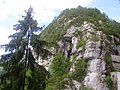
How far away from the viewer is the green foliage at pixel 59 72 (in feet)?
155

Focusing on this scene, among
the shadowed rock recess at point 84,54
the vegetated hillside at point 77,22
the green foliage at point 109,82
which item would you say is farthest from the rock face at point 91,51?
the vegetated hillside at point 77,22

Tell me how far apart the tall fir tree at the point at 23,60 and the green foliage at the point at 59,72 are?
27562mm

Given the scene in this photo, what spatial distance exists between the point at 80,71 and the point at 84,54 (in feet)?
10.3

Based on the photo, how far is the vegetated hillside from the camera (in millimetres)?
57625

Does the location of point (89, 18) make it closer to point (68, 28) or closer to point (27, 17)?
point (68, 28)

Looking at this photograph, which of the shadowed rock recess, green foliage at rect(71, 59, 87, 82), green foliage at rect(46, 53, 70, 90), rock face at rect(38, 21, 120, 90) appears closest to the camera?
rock face at rect(38, 21, 120, 90)

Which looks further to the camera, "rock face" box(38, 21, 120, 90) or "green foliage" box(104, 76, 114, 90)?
"rock face" box(38, 21, 120, 90)

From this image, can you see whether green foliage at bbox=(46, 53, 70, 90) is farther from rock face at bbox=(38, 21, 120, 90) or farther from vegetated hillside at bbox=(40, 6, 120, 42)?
vegetated hillside at bbox=(40, 6, 120, 42)

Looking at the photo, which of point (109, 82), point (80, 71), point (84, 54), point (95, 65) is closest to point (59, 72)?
point (80, 71)

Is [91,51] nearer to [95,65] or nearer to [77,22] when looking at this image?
[95,65]

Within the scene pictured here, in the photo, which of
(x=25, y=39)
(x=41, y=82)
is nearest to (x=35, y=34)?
(x=25, y=39)

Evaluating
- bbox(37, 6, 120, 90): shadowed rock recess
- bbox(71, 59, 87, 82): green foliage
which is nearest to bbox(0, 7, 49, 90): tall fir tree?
bbox(37, 6, 120, 90): shadowed rock recess

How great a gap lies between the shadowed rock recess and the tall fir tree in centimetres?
2649

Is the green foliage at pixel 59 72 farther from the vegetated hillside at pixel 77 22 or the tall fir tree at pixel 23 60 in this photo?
the tall fir tree at pixel 23 60
